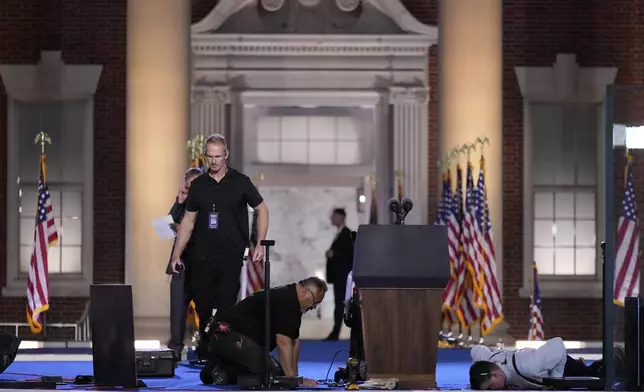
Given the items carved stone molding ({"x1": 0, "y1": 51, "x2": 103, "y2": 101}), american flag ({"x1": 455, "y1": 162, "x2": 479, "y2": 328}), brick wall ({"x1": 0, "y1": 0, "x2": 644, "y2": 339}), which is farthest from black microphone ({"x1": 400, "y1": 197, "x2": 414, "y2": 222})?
carved stone molding ({"x1": 0, "y1": 51, "x2": 103, "y2": 101})

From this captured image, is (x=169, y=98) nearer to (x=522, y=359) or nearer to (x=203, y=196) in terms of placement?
(x=203, y=196)

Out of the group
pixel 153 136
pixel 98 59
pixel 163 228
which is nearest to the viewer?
pixel 163 228

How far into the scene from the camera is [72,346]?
57.2 ft

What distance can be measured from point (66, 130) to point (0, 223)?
152cm

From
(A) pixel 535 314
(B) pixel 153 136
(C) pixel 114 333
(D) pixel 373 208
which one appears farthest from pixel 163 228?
(A) pixel 535 314

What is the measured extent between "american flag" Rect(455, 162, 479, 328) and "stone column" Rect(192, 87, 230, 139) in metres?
4.26

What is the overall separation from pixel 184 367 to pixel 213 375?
6.67 ft

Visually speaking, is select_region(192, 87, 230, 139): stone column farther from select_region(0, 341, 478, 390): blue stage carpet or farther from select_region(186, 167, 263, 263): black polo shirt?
select_region(186, 167, 263, 263): black polo shirt

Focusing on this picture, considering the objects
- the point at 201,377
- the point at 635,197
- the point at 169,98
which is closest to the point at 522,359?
the point at 635,197

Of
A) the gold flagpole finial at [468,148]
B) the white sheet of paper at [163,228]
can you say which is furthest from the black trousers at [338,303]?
the white sheet of paper at [163,228]

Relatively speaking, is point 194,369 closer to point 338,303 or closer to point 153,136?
point 153,136

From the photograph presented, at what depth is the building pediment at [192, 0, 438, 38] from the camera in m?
21.2

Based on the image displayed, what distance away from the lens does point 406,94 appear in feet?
69.8

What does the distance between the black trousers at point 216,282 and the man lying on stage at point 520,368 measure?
77.1 inches
